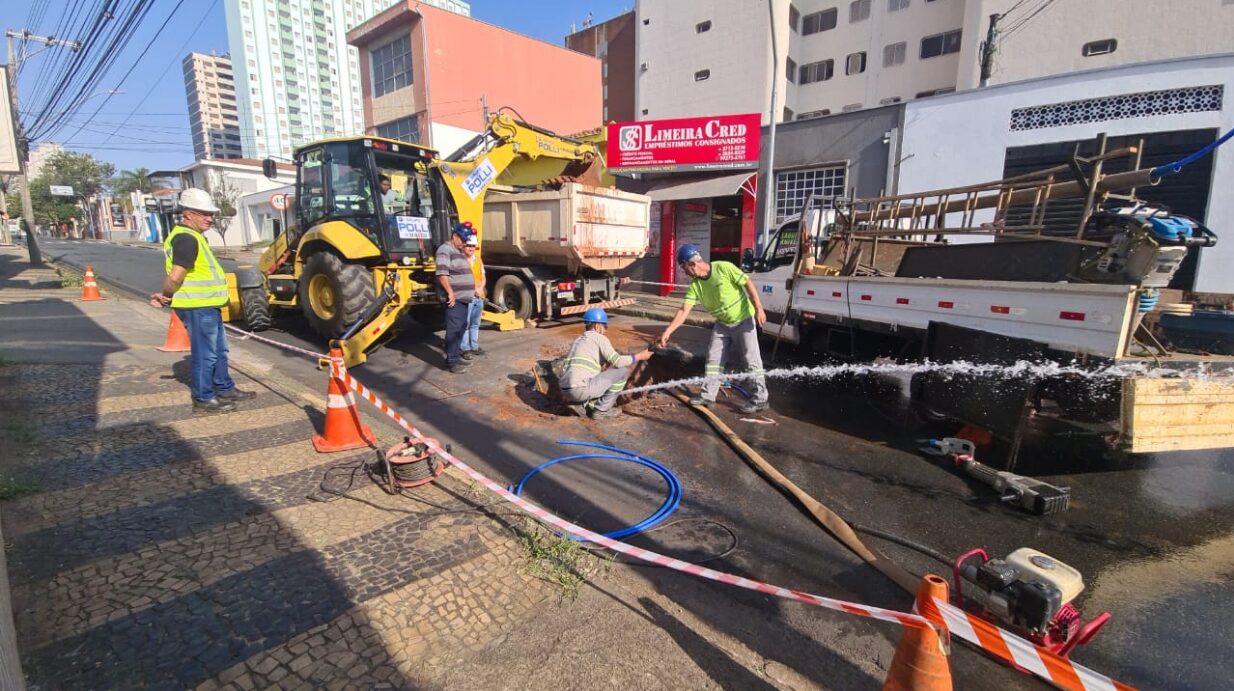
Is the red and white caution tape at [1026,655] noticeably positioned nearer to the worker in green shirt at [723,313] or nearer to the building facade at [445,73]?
the worker in green shirt at [723,313]

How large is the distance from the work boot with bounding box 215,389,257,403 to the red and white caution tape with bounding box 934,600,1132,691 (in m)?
5.33

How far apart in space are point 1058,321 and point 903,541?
7.29 feet

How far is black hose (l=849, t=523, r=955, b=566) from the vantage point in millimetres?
2945

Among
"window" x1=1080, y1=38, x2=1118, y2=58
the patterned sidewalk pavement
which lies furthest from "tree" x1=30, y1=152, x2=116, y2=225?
"window" x1=1080, y1=38, x2=1118, y2=58

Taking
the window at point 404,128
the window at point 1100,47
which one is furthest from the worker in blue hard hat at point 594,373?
the window at point 404,128

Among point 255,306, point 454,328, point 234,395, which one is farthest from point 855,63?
point 234,395

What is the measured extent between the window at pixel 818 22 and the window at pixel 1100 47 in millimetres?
11569

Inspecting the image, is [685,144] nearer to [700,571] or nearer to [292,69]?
[700,571]

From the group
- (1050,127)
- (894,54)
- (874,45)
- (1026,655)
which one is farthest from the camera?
(874,45)

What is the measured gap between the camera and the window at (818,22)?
2647 cm

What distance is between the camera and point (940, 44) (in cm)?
2328

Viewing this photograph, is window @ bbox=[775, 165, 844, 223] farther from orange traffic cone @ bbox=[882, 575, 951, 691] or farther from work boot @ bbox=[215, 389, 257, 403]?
orange traffic cone @ bbox=[882, 575, 951, 691]

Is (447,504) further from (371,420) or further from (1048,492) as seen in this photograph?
(1048,492)

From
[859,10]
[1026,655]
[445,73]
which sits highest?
[859,10]
